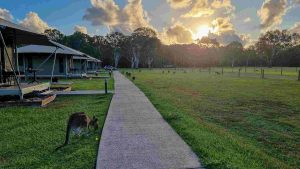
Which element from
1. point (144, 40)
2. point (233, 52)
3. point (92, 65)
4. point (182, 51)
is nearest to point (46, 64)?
point (92, 65)

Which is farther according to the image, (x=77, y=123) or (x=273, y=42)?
(x=273, y=42)

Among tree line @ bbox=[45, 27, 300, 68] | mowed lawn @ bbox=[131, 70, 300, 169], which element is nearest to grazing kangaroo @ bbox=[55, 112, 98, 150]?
mowed lawn @ bbox=[131, 70, 300, 169]

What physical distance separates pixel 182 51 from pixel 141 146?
332 feet

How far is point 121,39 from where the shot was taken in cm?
9594

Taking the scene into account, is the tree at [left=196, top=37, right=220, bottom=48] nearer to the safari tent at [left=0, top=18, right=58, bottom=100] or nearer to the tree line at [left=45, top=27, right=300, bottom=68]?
the tree line at [left=45, top=27, right=300, bottom=68]

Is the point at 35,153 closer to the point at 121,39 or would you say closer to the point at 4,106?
the point at 4,106

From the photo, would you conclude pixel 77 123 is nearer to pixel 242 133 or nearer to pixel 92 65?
pixel 242 133

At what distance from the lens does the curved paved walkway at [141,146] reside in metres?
5.04

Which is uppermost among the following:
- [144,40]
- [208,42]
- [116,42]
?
[208,42]

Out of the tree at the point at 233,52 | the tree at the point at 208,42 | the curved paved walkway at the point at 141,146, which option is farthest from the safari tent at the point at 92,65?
the tree at the point at 208,42

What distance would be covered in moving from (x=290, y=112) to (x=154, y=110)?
5.02 m

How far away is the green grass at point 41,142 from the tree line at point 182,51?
7452 centimetres

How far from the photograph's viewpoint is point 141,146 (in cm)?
604

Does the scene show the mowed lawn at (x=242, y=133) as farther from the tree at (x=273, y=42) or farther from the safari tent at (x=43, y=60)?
the tree at (x=273, y=42)
